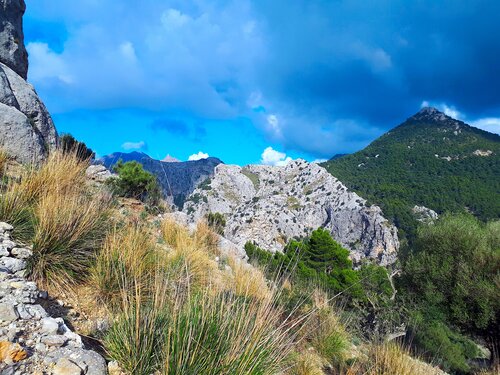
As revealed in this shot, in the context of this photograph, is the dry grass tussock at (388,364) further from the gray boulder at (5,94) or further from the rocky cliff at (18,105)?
the gray boulder at (5,94)

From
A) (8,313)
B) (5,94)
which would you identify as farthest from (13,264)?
(5,94)

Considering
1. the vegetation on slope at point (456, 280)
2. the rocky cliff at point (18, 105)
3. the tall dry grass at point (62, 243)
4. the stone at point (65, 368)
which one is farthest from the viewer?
the vegetation on slope at point (456, 280)

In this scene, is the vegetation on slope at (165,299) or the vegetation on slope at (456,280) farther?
the vegetation on slope at (456,280)

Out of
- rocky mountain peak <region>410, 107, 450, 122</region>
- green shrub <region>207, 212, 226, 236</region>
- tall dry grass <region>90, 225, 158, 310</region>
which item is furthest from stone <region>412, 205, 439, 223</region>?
tall dry grass <region>90, 225, 158, 310</region>

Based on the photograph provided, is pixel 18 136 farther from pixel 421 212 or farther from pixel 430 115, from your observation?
pixel 430 115

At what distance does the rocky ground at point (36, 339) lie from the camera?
6.13 feet

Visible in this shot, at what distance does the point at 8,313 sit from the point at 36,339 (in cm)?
31

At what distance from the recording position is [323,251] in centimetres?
2384

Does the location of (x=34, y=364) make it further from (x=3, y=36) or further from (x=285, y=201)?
(x=285, y=201)

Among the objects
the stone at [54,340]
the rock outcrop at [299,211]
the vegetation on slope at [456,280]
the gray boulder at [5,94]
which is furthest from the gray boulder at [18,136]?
the rock outcrop at [299,211]

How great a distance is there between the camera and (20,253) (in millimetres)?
3154

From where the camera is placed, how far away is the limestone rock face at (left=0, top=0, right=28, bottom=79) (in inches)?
494

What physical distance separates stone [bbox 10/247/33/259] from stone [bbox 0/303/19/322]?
1042 millimetres

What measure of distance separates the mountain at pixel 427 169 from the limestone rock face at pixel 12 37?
218 feet
